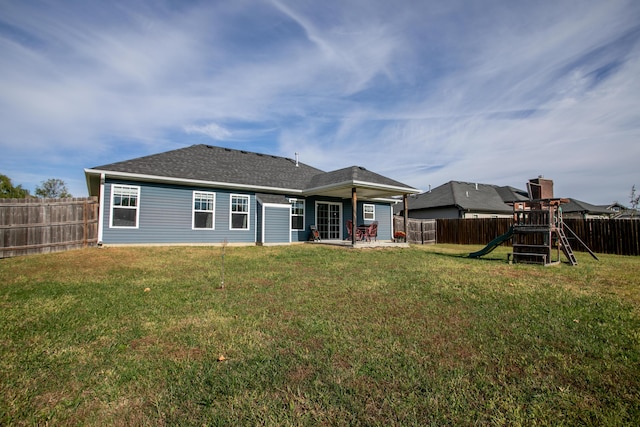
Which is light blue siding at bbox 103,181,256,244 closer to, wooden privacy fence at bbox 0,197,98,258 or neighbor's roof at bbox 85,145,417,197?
neighbor's roof at bbox 85,145,417,197

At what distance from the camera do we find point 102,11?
340 inches

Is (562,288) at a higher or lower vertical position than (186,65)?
lower

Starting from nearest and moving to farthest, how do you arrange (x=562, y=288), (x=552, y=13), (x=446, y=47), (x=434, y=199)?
(x=562, y=288) < (x=552, y=13) < (x=446, y=47) < (x=434, y=199)

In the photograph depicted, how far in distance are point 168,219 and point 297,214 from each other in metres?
6.30

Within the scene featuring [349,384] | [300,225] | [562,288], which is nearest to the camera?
[349,384]

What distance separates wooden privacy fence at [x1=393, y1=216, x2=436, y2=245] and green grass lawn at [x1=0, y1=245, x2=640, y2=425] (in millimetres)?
14777

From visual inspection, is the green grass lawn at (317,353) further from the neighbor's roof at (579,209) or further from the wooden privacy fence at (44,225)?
the neighbor's roof at (579,209)

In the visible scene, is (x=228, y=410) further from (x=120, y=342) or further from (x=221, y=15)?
(x=221, y=15)

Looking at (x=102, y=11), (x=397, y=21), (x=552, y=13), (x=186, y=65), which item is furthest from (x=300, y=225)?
(x=552, y=13)

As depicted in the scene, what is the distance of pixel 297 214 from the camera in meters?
16.5

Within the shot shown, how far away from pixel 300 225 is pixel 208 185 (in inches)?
205

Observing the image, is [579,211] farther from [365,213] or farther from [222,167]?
[222,167]

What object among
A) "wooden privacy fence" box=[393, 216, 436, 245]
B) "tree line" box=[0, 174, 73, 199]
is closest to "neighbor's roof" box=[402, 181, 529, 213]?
"wooden privacy fence" box=[393, 216, 436, 245]

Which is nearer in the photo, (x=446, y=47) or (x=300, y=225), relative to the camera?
(x=446, y=47)
